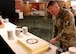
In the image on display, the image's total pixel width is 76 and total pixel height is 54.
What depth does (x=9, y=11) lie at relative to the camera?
23.9 ft

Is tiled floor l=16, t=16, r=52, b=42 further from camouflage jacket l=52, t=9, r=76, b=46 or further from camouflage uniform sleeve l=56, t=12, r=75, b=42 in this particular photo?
camouflage uniform sleeve l=56, t=12, r=75, b=42

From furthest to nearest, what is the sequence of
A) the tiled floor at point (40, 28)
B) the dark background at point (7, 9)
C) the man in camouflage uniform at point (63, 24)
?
the dark background at point (7, 9), the tiled floor at point (40, 28), the man in camouflage uniform at point (63, 24)

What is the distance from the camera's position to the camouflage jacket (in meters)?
2.06

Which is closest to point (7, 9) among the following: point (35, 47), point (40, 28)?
point (40, 28)

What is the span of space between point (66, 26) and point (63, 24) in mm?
70

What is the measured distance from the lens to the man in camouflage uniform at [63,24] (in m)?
2.04

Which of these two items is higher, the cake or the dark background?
the cake

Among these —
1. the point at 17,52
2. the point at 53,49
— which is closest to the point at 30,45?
the point at 17,52

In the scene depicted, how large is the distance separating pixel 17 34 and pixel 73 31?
0.98m

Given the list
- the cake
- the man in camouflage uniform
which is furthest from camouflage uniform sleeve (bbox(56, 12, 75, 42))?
the cake

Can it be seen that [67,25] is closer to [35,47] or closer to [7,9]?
[35,47]

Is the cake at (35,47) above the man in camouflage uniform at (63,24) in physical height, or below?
below

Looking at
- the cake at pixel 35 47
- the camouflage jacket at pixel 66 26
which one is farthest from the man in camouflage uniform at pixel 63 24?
the cake at pixel 35 47

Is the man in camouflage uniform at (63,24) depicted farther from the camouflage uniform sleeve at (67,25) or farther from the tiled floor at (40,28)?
the tiled floor at (40,28)
